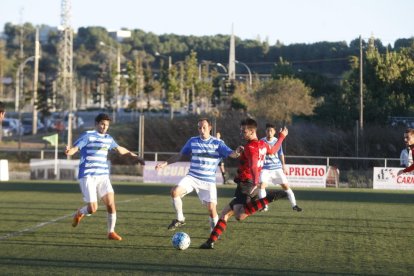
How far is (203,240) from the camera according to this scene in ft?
45.7

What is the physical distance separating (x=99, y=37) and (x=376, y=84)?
14471 centimetres

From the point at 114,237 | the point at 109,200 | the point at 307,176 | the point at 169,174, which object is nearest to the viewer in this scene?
the point at 114,237

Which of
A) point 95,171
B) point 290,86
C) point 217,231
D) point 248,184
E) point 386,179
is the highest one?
point 290,86

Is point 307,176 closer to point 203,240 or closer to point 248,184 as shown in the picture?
point 203,240

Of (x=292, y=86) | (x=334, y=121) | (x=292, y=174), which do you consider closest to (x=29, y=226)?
(x=292, y=174)

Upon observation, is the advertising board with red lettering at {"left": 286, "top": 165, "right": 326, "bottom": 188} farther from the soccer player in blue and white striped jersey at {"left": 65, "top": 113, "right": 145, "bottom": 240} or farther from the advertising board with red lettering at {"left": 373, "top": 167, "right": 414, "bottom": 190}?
the soccer player in blue and white striped jersey at {"left": 65, "top": 113, "right": 145, "bottom": 240}

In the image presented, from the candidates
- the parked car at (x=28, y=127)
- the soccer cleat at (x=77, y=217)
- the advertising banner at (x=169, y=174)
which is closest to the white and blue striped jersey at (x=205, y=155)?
the soccer cleat at (x=77, y=217)

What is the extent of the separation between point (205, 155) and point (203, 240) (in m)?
1.38

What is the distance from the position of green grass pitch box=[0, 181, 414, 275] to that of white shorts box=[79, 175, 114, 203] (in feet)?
2.26

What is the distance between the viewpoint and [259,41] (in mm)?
163875

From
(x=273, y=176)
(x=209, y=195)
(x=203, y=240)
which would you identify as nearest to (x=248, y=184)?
(x=209, y=195)

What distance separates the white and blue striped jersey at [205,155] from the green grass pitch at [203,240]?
1067 mm

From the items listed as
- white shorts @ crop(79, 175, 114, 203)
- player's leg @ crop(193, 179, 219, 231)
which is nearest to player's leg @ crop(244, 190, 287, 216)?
player's leg @ crop(193, 179, 219, 231)

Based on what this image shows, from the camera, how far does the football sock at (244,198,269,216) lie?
1253 centimetres
